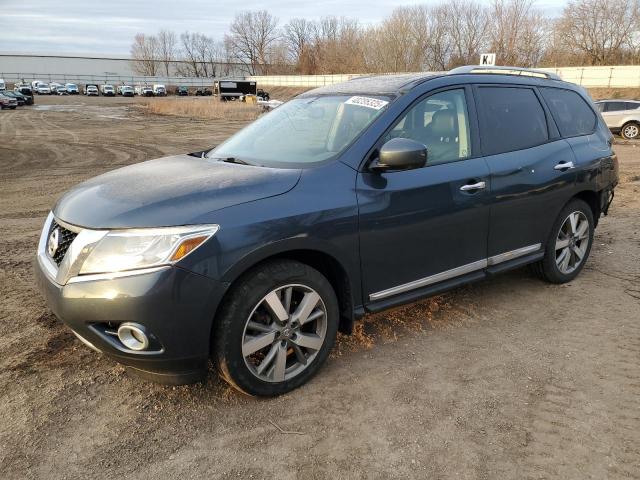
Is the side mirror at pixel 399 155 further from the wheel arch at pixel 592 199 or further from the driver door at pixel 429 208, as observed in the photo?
the wheel arch at pixel 592 199

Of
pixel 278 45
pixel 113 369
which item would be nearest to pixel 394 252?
pixel 113 369

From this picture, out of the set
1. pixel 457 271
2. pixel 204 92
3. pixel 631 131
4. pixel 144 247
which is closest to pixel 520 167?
pixel 457 271

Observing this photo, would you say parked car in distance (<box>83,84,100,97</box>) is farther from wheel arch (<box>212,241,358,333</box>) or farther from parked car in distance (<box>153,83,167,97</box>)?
wheel arch (<box>212,241,358,333</box>)

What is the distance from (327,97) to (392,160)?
3.67 feet

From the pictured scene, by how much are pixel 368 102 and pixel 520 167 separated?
1382 millimetres

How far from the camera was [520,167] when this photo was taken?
397cm

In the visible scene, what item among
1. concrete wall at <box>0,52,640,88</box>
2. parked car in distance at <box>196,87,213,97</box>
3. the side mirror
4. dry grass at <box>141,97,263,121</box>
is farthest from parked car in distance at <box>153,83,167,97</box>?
the side mirror

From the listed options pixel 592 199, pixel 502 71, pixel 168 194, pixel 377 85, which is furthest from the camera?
pixel 592 199

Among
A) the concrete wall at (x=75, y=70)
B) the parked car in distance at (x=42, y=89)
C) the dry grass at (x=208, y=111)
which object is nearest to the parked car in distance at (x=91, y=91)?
the parked car in distance at (x=42, y=89)

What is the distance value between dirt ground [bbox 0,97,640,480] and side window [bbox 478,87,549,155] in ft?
4.44

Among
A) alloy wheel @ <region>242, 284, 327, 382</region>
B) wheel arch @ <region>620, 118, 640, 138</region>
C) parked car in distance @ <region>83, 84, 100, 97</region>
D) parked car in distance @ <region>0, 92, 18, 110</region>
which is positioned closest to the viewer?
alloy wheel @ <region>242, 284, 327, 382</region>

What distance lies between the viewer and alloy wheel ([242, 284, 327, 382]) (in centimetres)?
280

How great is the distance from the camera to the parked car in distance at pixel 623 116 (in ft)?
63.6

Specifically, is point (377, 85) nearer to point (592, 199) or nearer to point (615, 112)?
point (592, 199)
